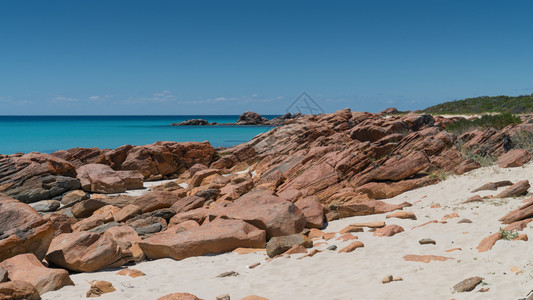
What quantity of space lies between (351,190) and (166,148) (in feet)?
68.8

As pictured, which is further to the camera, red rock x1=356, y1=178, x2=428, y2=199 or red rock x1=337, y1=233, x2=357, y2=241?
red rock x1=356, y1=178, x2=428, y2=199

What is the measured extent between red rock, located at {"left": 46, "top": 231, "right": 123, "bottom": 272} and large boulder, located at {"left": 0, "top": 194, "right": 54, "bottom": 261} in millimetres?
442

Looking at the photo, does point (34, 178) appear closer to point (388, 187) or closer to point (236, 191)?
point (236, 191)

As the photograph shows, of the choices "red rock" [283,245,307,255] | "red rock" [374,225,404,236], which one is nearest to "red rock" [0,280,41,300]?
"red rock" [283,245,307,255]

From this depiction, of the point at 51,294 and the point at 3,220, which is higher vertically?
the point at 3,220

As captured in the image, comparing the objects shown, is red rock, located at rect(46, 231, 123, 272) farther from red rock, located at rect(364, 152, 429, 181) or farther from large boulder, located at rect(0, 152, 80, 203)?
large boulder, located at rect(0, 152, 80, 203)

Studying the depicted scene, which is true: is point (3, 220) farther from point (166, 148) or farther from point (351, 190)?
point (166, 148)

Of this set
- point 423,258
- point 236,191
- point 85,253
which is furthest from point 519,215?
point 236,191

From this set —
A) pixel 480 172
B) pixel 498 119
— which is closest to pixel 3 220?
pixel 480 172

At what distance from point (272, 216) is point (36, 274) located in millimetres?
7115

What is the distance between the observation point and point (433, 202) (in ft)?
50.7

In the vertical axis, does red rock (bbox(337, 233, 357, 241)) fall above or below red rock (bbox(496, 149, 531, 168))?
below

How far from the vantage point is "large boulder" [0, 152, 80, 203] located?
2269 cm

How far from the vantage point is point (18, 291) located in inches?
316
